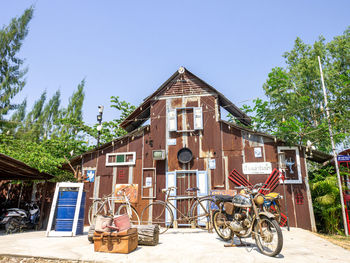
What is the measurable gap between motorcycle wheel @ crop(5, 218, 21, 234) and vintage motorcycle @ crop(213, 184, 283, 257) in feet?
21.7

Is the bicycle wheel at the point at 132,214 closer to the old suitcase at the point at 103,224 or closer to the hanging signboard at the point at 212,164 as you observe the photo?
the old suitcase at the point at 103,224

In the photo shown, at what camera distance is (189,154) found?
31.6 ft

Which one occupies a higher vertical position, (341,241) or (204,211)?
(204,211)

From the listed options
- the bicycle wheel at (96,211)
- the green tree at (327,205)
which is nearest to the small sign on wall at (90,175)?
the bicycle wheel at (96,211)

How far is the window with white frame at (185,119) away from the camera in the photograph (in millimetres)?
9883

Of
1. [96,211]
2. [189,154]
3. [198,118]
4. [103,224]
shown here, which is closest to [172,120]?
[198,118]

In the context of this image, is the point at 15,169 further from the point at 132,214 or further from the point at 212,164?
the point at 212,164

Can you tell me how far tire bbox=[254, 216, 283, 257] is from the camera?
3.92 m

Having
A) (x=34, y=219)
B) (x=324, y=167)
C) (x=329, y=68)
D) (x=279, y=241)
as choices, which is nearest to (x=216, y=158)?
(x=324, y=167)

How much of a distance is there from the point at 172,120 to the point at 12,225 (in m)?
6.77

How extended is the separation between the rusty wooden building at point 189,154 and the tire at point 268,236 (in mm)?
4711

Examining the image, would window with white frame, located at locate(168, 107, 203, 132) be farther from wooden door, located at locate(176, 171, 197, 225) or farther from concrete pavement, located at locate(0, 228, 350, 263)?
concrete pavement, located at locate(0, 228, 350, 263)

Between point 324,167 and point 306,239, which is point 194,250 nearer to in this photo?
point 306,239

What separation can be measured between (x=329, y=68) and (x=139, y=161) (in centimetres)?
1816
